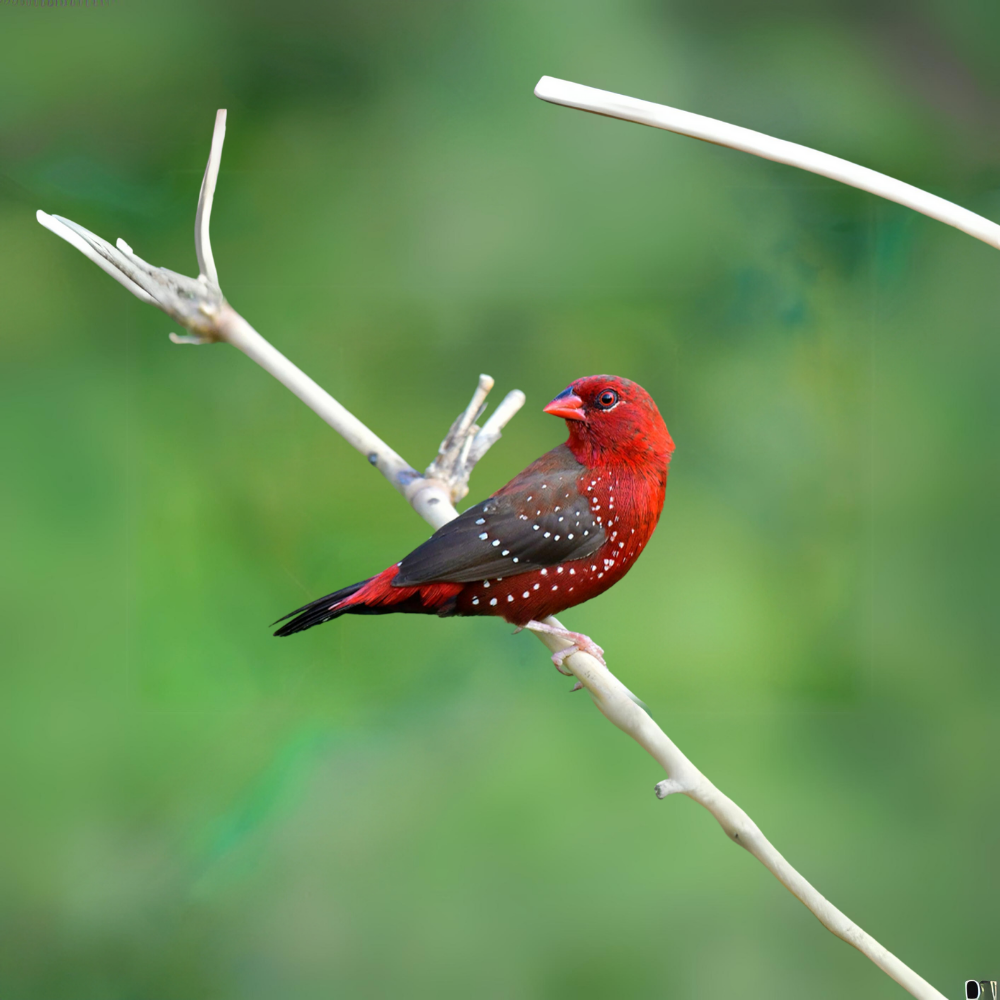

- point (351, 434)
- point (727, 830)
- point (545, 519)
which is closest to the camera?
point (727, 830)

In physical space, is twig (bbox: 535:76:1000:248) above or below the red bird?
above

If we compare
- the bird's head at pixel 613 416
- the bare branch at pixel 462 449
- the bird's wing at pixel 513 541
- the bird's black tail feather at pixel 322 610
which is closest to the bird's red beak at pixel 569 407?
the bird's head at pixel 613 416

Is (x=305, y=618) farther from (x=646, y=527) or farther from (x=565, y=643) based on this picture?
(x=646, y=527)

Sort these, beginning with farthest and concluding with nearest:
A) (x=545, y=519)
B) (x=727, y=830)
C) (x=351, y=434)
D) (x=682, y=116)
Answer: (x=351, y=434) < (x=545, y=519) < (x=727, y=830) < (x=682, y=116)

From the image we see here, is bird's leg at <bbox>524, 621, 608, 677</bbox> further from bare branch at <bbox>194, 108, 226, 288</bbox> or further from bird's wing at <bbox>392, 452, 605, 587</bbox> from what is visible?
bare branch at <bbox>194, 108, 226, 288</bbox>

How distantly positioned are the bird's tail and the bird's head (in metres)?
0.40

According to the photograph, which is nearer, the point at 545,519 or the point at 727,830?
the point at 727,830

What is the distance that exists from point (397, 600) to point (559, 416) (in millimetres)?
478

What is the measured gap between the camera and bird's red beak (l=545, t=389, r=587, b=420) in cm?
199

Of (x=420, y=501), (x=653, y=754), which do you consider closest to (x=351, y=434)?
(x=420, y=501)

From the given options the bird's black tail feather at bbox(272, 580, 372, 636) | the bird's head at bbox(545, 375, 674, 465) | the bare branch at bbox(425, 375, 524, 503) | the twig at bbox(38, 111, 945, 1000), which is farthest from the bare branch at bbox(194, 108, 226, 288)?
the bird's head at bbox(545, 375, 674, 465)

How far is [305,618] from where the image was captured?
2.08 meters

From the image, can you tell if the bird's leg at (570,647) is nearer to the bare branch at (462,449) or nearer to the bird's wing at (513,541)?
the bird's wing at (513,541)

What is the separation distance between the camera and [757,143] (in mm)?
1609
